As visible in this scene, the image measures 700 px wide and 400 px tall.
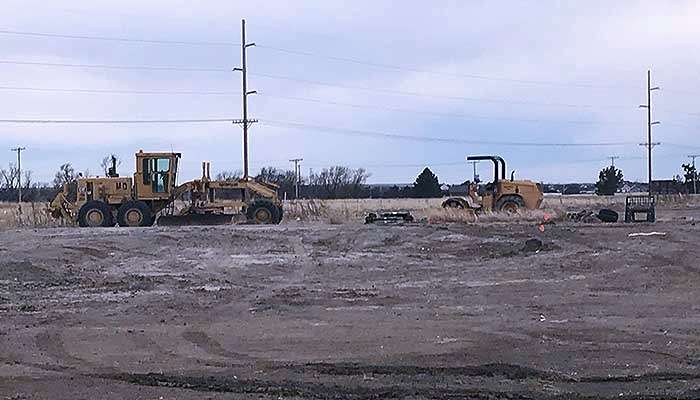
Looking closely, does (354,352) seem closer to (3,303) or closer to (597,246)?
(3,303)

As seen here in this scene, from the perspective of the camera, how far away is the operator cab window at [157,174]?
4200 centimetres

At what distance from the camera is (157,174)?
138 ft

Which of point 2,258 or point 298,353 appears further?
point 2,258

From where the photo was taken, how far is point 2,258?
2509 cm

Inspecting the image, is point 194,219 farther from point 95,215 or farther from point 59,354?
point 59,354

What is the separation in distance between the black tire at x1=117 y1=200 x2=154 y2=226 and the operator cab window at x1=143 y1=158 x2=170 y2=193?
1.01 m

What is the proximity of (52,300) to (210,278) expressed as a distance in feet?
15.6

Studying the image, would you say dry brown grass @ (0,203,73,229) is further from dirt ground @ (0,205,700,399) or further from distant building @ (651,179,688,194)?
distant building @ (651,179,688,194)

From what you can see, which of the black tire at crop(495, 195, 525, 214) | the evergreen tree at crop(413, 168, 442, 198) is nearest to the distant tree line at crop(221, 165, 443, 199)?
the evergreen tree at crop(413, 168, 442, 198)

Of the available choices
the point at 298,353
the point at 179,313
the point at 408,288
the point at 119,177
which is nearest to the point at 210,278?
the point at 408,288

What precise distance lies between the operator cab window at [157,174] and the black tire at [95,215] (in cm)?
181

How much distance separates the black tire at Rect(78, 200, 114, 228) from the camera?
41.3 meters

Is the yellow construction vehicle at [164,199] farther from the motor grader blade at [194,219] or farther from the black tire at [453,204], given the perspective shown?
the black tire at [453,204]

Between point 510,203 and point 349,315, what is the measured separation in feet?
94.5
